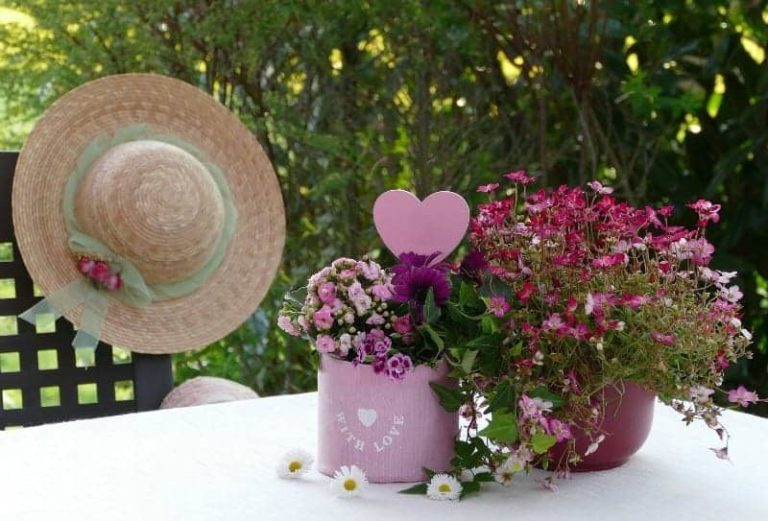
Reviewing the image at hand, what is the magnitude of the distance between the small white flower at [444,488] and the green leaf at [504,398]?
84 millimetres

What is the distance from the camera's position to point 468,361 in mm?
1017

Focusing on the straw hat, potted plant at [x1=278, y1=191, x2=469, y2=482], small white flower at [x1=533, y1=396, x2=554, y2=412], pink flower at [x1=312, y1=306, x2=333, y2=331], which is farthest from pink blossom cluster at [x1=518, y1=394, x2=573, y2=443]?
the straw hat

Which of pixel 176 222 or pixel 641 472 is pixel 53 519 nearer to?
pixel 641 472

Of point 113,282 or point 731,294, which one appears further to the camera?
point 113,282

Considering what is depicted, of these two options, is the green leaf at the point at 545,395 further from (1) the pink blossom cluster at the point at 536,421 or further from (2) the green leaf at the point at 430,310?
(2) the green leaf at the point at 430,310

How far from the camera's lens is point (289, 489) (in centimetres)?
104

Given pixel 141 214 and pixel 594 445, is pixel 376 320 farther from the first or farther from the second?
pixel 141 214

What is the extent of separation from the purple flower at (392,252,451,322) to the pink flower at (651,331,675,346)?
205mm

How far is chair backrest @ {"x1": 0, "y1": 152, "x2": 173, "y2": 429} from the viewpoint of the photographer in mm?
1916

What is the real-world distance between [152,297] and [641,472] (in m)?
1.19

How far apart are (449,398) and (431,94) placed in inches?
79.8

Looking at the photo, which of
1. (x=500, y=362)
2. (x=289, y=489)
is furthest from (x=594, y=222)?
(x=289, y=489)

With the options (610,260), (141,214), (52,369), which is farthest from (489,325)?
(52,369)

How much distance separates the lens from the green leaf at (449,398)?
1.05 m
